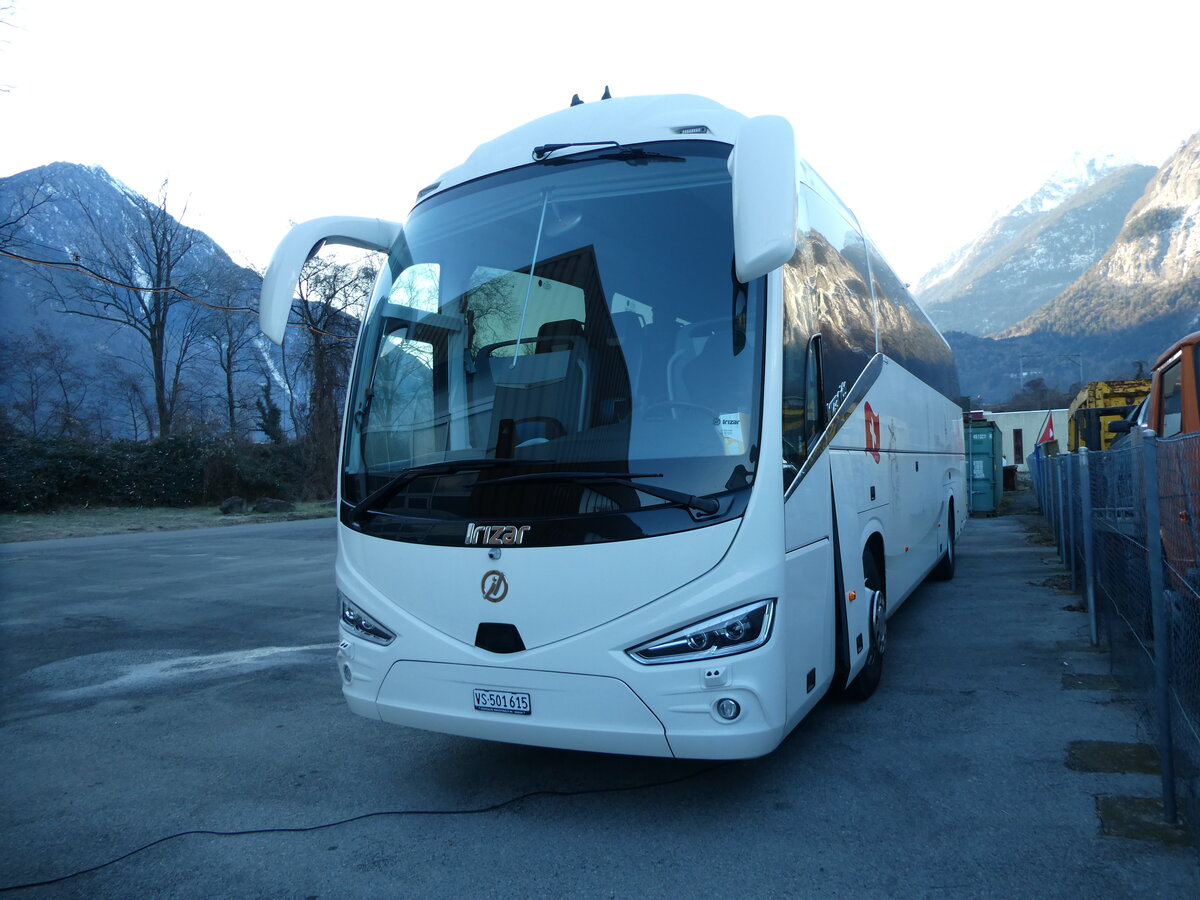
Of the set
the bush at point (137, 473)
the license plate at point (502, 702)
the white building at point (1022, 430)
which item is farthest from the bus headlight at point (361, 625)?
the white building at point (1022, 430)

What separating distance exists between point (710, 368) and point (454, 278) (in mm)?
1451

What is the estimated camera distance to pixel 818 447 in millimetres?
4730

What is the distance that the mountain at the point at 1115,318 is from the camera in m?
146

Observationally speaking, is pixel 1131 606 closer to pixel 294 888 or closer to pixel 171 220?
pixel 294 888

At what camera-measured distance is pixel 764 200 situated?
3.70 m

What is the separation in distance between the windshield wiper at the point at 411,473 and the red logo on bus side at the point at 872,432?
2.92 m

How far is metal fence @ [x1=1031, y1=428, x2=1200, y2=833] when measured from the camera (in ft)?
12.3

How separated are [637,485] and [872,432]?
117 inches

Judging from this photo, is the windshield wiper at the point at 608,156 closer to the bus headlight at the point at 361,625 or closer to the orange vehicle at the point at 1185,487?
the bus headlight at the point at 361,625

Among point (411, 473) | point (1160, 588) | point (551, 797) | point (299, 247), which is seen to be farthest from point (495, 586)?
point (1160, 588)

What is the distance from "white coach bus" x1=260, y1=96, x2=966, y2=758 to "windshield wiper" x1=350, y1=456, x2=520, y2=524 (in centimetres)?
1

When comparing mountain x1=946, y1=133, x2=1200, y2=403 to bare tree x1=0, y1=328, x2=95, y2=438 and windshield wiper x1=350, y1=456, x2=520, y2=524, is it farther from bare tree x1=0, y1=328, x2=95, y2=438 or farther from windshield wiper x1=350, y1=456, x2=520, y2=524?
windshield wiper x1=350, y1=456, x2=520, y2=524

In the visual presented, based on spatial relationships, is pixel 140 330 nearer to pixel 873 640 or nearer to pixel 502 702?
pixel 873 640

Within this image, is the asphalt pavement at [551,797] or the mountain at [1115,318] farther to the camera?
the mountain at [1115,318]
